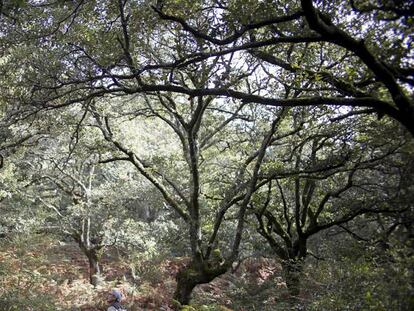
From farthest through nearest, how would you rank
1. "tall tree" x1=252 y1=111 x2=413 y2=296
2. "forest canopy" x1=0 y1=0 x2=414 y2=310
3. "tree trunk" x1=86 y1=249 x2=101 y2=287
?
"tree trunk" x1=86 y1=249 x2=101 y2=287 < "tall tree" x1=252 y1=111 x2=413 y2=296 < "forest canopy" x1=0 y1=0 x2=414 y2=310

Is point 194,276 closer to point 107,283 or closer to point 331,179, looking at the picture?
point 331,179

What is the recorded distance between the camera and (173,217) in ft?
59.4

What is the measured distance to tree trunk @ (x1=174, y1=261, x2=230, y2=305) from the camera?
8562 mm

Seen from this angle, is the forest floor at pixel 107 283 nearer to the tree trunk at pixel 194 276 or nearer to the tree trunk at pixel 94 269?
the tree trunk at pixel 94 269

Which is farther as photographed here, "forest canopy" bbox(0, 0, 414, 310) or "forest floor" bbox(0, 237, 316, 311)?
"forest floor" bbox(0, 237, 316, 311)

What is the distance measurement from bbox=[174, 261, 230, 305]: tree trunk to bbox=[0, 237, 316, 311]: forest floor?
1.24 metres

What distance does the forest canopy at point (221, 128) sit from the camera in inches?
180

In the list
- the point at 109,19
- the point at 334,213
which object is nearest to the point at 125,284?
the point at 334,213

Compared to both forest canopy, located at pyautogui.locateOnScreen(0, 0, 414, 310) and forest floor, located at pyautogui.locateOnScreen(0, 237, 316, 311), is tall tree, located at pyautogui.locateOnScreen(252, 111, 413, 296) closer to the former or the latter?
forest canopy, located at pyautogui.locateOnScreen(0, 0, 414, 310)

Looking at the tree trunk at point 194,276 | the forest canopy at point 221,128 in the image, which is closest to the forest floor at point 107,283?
the forest canopy at point 221,128

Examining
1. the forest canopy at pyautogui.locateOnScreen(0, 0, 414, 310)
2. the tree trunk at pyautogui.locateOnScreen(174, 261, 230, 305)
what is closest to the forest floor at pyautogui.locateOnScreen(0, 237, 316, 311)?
the forest canopy at pyautogui.locateOnScreen(0, 0, 414, 310)

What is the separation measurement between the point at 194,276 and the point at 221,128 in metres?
3.77

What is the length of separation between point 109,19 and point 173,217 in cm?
1210

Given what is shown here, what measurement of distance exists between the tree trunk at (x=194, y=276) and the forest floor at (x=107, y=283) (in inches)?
49.0
